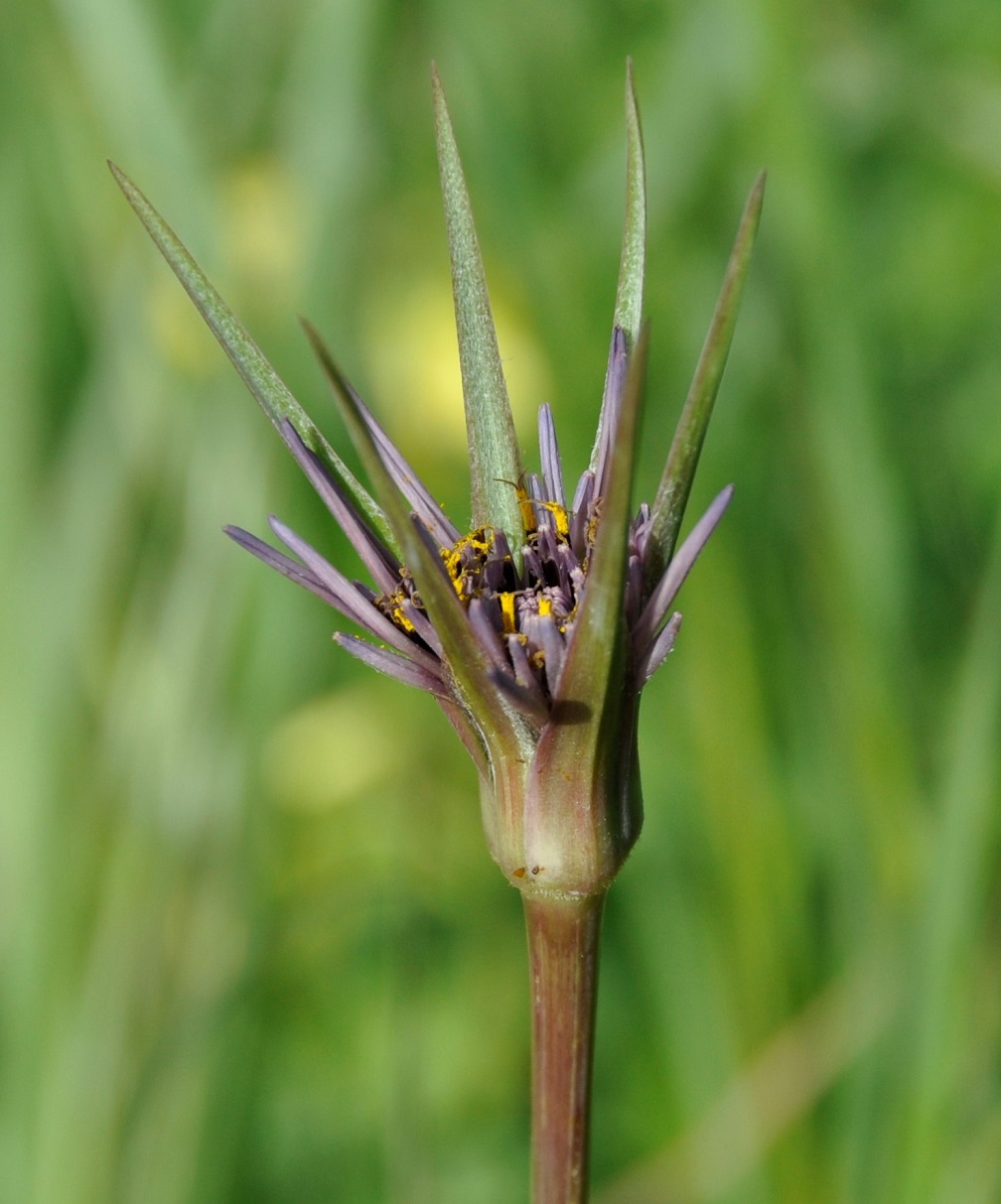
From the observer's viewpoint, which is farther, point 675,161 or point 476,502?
point 675,161

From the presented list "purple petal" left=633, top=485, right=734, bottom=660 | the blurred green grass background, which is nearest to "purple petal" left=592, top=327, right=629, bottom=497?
"purple petal" left=633, top=485, right=734, bottom=660

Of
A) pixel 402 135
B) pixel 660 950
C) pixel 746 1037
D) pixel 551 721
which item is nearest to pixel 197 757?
pixel 660 950

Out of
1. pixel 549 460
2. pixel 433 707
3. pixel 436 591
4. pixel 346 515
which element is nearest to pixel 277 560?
pixel 346 515

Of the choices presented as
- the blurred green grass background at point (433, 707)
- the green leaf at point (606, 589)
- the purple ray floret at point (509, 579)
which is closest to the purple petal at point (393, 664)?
the purple ray floret at point (509, 579)

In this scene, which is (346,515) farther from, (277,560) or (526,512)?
(526,512)

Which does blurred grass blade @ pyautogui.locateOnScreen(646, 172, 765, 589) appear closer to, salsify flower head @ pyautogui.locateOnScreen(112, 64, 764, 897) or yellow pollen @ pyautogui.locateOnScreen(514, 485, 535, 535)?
salsify flower head @ pyautogui.locateOnScreen(112, 64, 764, 897)

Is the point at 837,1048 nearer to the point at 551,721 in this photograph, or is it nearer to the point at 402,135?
the point at 551,721

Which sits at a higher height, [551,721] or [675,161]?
[675,161]
